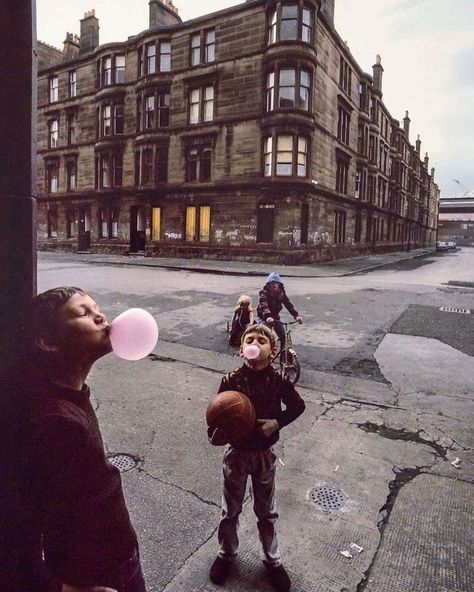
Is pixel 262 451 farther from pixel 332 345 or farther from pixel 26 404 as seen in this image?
pixel 332 345

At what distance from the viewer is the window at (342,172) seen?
3142 centimetres

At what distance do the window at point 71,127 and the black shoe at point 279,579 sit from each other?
38.9m

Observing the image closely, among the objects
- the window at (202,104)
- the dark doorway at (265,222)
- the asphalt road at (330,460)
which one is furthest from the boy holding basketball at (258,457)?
the window at (202,104)

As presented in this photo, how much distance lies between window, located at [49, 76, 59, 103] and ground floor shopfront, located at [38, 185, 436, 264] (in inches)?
340

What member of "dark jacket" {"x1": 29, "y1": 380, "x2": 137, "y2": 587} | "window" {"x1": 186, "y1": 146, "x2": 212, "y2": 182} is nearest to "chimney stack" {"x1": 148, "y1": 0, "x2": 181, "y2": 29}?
"window" {"x1": 186, "y1": 146, "x2": 212, "y2": 182}

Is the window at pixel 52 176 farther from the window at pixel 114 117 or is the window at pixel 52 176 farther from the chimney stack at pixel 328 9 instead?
the chimney stack at pixel 328 9

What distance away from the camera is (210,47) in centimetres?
2800

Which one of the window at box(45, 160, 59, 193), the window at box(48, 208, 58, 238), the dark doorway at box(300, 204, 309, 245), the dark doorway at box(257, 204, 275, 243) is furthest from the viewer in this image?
the window at box(48, 208, 58, 238)

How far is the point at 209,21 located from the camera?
90.0 ft

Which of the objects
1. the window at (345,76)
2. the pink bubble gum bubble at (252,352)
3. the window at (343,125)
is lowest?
the pink bubble gum bubble at (252,352)

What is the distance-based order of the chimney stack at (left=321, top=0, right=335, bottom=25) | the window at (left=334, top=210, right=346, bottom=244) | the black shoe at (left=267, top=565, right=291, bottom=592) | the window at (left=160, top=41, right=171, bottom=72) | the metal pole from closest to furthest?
the metal pole
the black shoe at (left=267, top=565, right=291, bottom=592)
the chimney stack at (left=321, top=0, right=335, bottom=25)
the window at (left=160, top=41, right=171, bottom=72)
the window at (left=334, top=210, right=346, bottom=244)

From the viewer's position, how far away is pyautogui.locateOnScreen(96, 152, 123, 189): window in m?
32.7

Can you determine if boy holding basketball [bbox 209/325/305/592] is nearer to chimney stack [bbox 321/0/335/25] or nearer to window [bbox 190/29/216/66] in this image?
window [bbox 190/29/216/66]

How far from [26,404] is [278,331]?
557 centimetres
